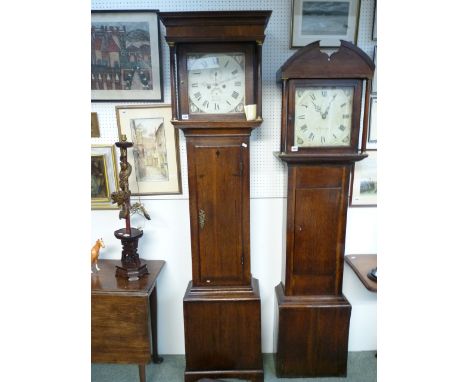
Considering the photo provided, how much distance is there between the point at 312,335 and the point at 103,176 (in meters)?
1.70

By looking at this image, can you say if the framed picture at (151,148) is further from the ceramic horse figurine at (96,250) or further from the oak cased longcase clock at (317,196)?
the oak cased longcase clock at (317,196)

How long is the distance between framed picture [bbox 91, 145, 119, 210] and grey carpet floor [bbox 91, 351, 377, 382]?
1.16 m

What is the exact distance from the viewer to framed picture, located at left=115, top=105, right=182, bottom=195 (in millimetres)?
1847

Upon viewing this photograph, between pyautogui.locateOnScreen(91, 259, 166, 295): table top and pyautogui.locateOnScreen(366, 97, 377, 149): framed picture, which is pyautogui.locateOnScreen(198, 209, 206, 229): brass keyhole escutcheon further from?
pyautogui.locateOnScreen(366, 97, 377, 149): framed picture

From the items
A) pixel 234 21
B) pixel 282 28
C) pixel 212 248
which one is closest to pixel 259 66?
pixel 234 21

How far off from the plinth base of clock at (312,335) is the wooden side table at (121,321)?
82 cm

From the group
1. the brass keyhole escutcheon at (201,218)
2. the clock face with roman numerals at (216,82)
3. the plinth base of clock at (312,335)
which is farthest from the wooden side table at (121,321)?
the clock face with roman numerals at (216,82)

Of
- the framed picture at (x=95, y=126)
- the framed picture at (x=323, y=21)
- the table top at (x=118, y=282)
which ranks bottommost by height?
the table top at (x=118, y=282)

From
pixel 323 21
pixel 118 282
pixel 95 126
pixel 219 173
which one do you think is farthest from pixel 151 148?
pixel 323 21

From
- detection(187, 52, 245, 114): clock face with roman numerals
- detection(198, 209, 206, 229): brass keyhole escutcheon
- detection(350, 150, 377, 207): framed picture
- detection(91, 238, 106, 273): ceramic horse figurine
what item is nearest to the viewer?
detection(187, 52, 245, 114): clock face with roman numerals

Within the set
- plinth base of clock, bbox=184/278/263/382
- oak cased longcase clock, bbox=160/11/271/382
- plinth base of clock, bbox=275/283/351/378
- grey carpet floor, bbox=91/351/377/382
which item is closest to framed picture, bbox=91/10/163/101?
oak cased longcase clock, bbox=160/11/271/382

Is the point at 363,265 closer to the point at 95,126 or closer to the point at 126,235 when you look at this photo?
the point at 126,235

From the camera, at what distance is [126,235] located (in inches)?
69.5

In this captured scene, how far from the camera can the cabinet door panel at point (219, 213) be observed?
1621 millimetres
